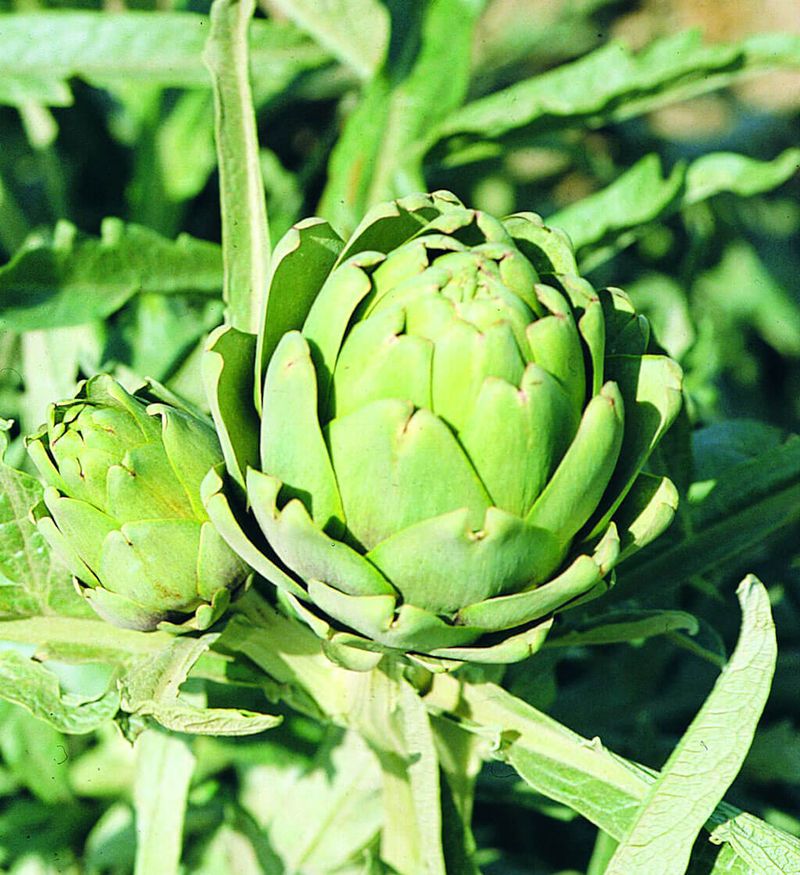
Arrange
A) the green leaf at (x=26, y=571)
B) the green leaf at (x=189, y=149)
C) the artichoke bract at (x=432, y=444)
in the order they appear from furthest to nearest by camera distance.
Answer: the green leaf at (x=189, y=149) → the green leaf at (x=26, y=571) → the artichoke bract at (x=432, y=444)

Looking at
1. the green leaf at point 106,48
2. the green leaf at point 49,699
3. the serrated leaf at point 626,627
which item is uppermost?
the green leaf at point 106,48

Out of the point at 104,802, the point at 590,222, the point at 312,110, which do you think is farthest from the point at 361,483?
the point at 312,110

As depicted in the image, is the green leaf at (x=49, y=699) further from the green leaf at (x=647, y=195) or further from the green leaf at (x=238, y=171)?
the green leaf at (x=647, y=195)

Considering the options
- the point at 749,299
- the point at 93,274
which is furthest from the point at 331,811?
the point at 749,299

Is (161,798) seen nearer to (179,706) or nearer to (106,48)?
(179,706)

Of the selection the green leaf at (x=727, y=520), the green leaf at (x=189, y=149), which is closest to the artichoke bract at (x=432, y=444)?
the green leaf at (x=727, y=520)

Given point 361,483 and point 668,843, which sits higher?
point 361,483

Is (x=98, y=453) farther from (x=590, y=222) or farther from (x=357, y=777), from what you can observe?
(x=590, y=222)

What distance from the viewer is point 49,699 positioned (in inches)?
33.2

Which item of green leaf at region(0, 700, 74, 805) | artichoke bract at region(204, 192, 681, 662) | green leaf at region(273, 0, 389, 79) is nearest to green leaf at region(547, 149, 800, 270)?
green leaf at region(273, 0, 389, 79)

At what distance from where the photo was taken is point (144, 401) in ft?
2.57

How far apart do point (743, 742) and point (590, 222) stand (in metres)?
0.67

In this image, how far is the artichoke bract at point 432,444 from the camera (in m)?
0.66

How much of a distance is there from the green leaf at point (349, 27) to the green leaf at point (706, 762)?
822 millimetres
